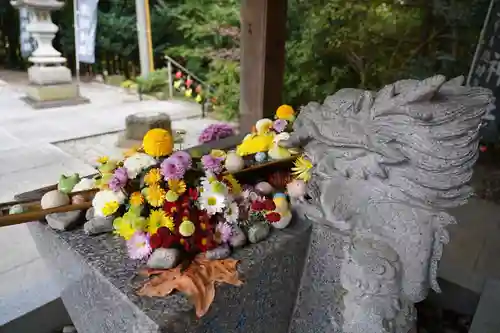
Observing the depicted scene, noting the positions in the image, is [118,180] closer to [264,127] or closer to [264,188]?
[264,188]

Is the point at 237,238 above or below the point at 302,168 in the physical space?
below

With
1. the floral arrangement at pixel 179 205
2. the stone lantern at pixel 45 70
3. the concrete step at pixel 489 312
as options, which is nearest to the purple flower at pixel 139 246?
the floral arrangement at pixel 179 205

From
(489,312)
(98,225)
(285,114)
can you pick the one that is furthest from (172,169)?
(489,312)

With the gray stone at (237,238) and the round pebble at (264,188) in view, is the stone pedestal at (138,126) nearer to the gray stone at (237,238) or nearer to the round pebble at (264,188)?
the round pebble at (264,188)

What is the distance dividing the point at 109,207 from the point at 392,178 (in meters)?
0.74

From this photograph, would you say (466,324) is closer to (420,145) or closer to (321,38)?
(420,145)

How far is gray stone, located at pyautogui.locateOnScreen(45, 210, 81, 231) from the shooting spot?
1.14 m

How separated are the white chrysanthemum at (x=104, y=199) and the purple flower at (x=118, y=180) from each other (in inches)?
0.6

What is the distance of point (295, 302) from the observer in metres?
1.34

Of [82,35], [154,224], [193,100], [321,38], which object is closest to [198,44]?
[193,100]

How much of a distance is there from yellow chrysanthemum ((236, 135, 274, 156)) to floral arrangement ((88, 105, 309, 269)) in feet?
0.82

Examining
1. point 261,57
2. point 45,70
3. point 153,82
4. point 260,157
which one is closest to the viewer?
point 260,157

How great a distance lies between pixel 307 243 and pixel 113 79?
7925mm

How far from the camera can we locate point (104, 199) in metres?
1.11
